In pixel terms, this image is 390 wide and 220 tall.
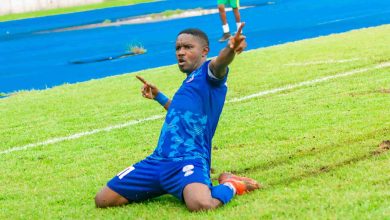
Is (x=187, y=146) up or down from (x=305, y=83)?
up

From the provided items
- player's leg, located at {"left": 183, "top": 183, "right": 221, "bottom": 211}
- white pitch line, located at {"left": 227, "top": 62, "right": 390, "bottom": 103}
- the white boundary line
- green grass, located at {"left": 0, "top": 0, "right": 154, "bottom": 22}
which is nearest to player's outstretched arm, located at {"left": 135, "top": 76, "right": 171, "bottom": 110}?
player's leg, located at {"left": 183, "top": 183, "right": 221, "bottom": 211}

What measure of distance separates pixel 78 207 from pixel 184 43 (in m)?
1.22

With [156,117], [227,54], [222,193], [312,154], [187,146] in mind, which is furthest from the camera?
[156,117]

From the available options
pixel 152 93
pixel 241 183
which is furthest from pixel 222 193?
pixel 152 93

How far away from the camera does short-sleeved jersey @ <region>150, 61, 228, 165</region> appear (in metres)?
5.68

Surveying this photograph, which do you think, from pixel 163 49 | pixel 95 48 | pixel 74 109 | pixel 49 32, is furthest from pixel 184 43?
pixel 49 32

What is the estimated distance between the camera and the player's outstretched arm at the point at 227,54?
5.16m

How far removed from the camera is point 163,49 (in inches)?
709

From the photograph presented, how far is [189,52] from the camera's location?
5.82 meters

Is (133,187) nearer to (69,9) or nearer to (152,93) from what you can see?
(152,93)

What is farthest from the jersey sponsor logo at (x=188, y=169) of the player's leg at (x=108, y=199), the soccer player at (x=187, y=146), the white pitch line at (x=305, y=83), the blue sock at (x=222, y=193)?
the white pitch line at (x=305, y=83)

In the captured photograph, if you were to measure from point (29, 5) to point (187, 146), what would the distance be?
32.5 meters

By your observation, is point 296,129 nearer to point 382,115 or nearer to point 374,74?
point 382,115

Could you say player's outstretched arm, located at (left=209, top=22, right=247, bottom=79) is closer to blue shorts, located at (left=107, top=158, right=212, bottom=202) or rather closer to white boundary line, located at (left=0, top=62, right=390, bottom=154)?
blue shorts, located at (left=107, top=158, right=212, bottom=202)
